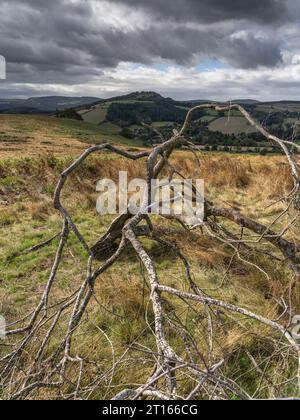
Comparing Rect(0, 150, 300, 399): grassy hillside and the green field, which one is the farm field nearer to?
Rect(0, 150, 300, 399): grassy hillside

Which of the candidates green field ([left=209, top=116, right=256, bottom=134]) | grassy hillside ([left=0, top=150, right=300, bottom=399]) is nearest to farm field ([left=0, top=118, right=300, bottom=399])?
grassy hillside ([left=0, top=150, right=300, bottom=399])

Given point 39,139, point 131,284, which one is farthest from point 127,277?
point 39,139

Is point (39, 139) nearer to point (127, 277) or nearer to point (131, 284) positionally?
point (127, 277)

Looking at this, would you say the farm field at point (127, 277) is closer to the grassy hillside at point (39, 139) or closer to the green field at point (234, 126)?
the green field at point (234, 126)

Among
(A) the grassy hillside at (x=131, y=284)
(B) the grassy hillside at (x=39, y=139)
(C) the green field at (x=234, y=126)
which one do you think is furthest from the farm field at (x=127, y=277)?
(B) the grassy hillside at (x=39, y=139)

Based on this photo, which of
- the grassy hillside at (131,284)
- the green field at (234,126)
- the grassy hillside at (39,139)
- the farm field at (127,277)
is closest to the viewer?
the grassy hillside at (131,284)

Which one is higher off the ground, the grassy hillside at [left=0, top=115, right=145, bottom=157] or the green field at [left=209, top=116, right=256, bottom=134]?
the green field at [left=209, top=116, right=256, bottom=134]

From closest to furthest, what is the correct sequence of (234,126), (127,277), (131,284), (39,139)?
(131,284), (127,277), (39,139), (234,126)

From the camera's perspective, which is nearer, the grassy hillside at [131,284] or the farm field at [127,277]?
the grassy hillside at [131,284]

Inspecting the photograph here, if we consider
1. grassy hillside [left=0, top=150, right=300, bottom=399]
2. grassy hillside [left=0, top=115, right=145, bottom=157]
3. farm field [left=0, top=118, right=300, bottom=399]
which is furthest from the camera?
grassy hillside [left=0, top=115, right=145, bottom=157]

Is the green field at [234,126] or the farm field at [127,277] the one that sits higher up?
the green field at [234,126]

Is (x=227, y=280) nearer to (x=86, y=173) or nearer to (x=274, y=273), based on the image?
(x=274, y=273)

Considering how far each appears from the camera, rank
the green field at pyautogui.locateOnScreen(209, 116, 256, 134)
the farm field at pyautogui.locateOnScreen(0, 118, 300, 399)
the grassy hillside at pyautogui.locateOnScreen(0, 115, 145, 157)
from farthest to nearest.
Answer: the grassy hillside at pyautogui.locateOnScreen(0, 115, 145, 157), the green field at pyautogui.locateOnScreen(209, 116, 256, 134), the farm field at pyautogui.locateOnScreen(0, 118, 300, 399)
